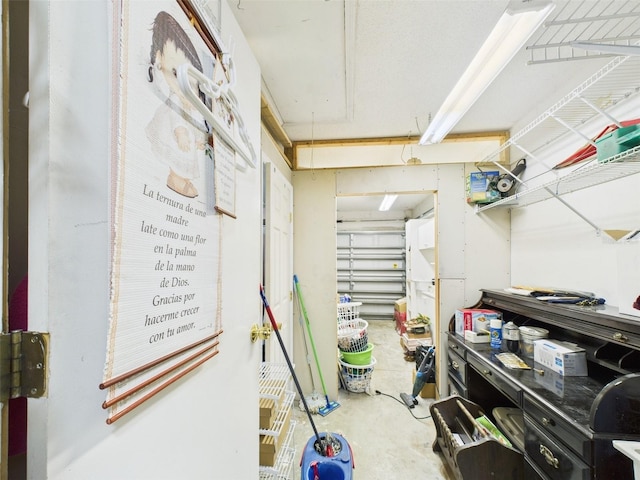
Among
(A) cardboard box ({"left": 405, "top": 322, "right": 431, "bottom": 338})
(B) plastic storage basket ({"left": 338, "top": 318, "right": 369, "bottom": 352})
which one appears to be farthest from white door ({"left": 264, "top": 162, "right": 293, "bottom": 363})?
(A) cardboard box ({"left": 405, "top": 322, "right": 431, "bottom": 338})

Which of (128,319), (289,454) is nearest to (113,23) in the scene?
(128,319)

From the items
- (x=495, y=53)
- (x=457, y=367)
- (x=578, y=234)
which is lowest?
(x=457, y=367)

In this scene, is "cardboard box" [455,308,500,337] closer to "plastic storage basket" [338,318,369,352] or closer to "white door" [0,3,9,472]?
"plastic storage basket" [338,318,369,352]

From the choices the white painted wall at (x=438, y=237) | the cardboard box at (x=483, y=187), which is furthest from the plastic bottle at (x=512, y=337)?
the cardboard box at (x=483, y=187)

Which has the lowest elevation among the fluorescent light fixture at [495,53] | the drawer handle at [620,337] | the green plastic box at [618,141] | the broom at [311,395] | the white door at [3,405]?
the broom at [311,395]

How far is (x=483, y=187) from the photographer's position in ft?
7.27

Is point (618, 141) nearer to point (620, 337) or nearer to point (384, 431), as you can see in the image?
point (620, 337)

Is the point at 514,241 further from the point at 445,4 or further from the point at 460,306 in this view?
the point at 445,4

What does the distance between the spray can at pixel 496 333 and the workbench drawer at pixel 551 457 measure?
673 millimetres

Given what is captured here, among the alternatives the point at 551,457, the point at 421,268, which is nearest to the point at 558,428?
the point at 551,457

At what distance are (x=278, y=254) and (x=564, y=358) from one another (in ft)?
6.13

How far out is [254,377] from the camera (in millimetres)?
980

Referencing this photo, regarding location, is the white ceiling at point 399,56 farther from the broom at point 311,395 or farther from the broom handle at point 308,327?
the broom at point 311,395

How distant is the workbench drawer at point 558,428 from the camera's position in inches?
36.6
